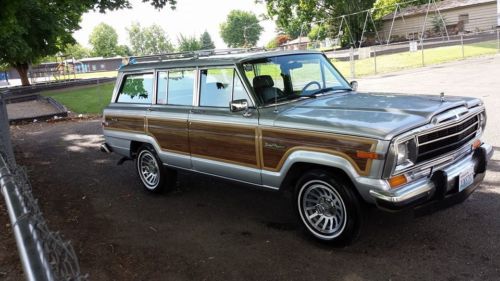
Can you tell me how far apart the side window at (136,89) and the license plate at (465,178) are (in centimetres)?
421

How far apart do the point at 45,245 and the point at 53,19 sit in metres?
20.4

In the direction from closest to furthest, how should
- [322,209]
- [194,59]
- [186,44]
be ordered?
[322,209]
[194,59]
[186,44]

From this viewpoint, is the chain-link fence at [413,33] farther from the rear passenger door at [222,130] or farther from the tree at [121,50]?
the tree at [121,50]

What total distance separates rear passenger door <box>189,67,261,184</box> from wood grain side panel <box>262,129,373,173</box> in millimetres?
195

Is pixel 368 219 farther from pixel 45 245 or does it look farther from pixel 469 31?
pixel 469 31

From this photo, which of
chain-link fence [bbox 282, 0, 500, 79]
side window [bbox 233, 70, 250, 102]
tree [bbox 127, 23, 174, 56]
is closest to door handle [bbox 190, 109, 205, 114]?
side window [bbox 233, 70, 250, 102]

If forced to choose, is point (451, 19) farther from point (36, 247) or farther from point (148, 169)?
point (36, 247)

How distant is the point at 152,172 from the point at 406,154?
13.0 feet

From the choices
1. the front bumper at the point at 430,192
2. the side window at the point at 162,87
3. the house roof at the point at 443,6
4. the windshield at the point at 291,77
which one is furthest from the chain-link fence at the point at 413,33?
the front bumper at the point at 430,192

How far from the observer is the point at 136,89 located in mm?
6852

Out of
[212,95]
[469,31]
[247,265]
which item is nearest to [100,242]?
[247,265]

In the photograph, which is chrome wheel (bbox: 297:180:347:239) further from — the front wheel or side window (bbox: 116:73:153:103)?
side window (bbox: 116:73:153:103)

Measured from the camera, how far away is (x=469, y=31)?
4716cm

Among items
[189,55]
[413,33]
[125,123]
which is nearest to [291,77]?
[189,55]
